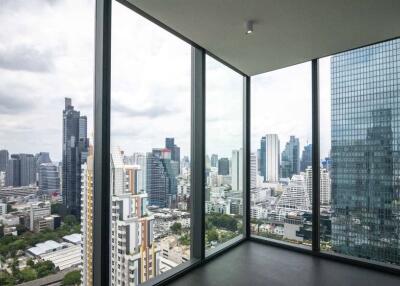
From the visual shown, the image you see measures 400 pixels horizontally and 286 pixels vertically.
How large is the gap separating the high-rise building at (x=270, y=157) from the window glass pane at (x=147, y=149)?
4.85 feet

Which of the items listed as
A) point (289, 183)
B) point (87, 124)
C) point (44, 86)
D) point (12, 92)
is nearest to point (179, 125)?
point (87, 124)

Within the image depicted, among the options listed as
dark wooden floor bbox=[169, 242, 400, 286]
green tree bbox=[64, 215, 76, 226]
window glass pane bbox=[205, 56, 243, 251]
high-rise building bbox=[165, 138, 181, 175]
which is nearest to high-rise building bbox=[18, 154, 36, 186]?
green tree bbox=[64, 215, 76, 226]

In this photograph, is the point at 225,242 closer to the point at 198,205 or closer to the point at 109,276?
the point at 198,205

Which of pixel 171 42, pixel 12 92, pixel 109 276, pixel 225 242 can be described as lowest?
pixel 225 242

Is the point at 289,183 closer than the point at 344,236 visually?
No

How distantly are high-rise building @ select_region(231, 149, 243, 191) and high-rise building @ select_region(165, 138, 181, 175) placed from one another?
124 cm

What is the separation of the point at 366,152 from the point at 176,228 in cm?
245

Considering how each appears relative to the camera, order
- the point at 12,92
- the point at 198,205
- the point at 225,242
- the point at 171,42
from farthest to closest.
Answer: the point at 225,242 → the point at 198,205 → the point at 171,42 → the point at 12,92

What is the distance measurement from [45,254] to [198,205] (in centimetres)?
170

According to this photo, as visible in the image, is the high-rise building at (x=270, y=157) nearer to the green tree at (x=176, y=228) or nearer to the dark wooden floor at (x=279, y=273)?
the dark wooden floor at (x=279, y=273)

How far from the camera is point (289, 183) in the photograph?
3.76 metres

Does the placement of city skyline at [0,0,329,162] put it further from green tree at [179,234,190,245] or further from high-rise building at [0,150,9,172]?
green tree at [179,234,190,245]

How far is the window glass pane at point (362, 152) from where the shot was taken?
120 inches

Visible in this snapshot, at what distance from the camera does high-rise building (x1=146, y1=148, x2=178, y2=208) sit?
8.44 feet
